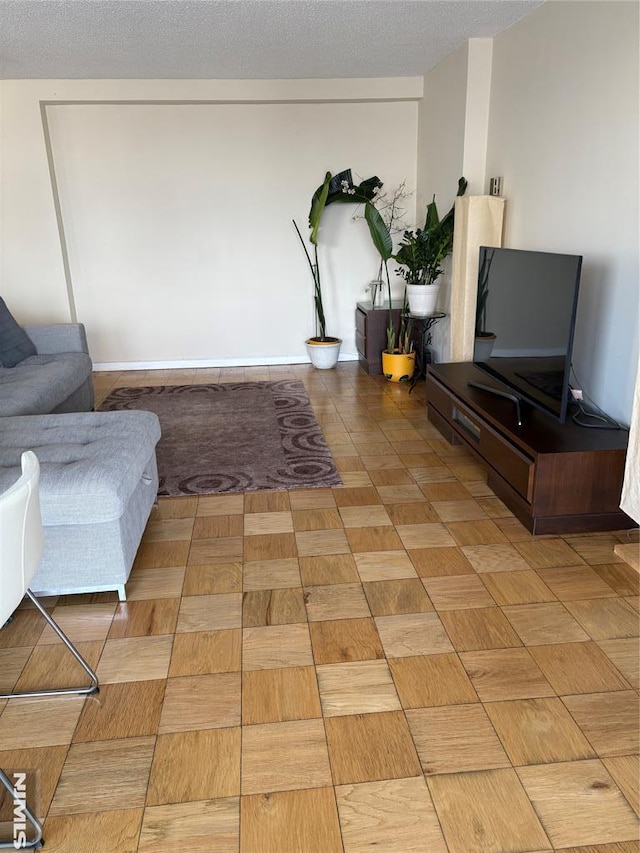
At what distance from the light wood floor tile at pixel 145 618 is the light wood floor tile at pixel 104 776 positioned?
0.46m

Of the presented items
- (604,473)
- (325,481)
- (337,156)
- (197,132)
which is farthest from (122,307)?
(604,473)

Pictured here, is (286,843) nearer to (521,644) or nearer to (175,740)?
(175,740)

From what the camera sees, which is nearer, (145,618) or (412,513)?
(145,618)

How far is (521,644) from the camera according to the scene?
76.9 inches

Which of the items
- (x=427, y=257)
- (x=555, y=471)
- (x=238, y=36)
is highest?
(x=238, y=36)

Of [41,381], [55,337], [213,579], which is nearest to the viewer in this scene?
[213,579]

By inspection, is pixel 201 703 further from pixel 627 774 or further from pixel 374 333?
pixel 374 333

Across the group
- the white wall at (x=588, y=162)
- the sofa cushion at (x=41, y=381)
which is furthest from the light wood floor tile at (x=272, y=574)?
the white wall at (x=588, y=162)

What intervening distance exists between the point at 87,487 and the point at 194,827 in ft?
3.51

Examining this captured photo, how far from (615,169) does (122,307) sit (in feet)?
13.9

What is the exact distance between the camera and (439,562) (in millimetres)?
2432

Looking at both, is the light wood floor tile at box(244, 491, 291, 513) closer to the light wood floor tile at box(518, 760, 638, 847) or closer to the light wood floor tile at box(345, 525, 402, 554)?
the light wood floor tile at box(345, 525, 402, 554)

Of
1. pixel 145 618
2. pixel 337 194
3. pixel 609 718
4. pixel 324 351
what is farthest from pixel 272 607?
pixel 337 194

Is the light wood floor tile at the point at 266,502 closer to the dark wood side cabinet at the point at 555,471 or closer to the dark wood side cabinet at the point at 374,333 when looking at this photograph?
the dark wood side cabinet at the point at 555,471
